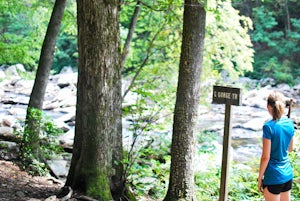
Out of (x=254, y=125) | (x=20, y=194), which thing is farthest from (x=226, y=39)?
(x=254, y=125)

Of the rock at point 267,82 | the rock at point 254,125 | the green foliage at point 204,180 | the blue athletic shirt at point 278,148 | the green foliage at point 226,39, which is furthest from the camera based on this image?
the rock at point 267,82

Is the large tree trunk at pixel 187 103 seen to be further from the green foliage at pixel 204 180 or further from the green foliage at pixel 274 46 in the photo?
the green foliage at pixel 274 46

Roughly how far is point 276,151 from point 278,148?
32 mm

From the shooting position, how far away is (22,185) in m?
5.04

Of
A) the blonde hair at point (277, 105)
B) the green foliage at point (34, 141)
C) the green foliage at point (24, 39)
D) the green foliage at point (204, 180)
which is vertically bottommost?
the green foliage at point (204, 180)

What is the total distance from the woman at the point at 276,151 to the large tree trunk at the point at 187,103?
4.07 ft

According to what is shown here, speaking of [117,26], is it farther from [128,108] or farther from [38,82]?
[38,82]

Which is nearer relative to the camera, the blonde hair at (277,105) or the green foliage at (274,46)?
the blonde hair at (277,105)

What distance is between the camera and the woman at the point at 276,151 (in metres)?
3.48

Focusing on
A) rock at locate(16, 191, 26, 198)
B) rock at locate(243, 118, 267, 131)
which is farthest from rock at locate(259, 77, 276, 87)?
rock at locate(16, 191, 26, 198)

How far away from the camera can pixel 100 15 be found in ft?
14.2

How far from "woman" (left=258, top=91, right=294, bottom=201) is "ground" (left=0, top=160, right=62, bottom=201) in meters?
2.45

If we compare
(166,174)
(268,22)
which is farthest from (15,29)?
(166,174)

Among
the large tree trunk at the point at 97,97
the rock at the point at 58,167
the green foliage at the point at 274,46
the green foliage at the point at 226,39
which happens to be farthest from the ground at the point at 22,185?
the green foliage at the point at 274,46
